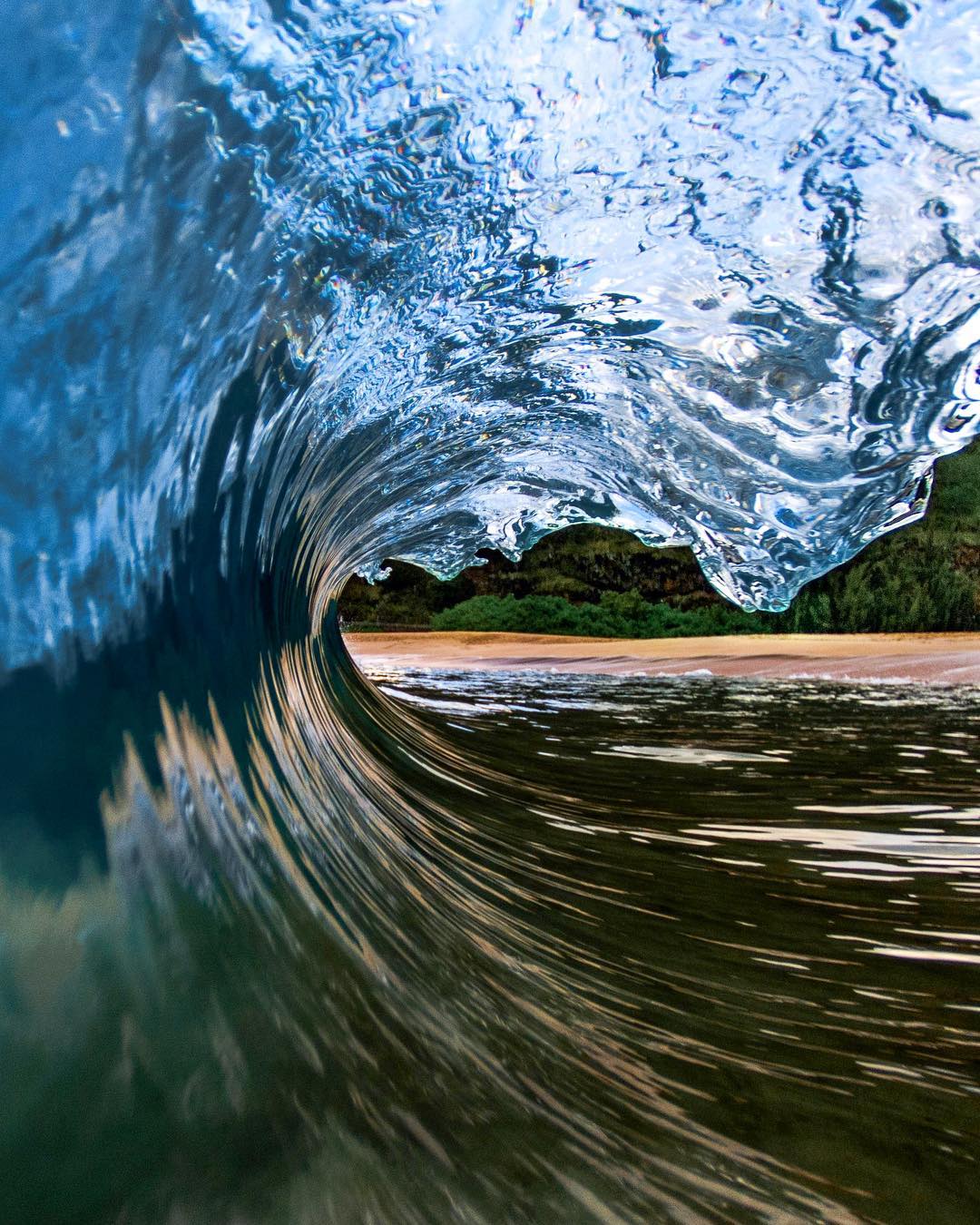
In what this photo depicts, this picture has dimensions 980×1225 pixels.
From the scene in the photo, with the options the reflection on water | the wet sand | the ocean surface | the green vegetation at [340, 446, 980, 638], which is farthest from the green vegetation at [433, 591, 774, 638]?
the reflection on water

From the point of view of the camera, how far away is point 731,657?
6094 mm

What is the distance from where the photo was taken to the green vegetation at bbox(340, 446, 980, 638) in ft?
38.5

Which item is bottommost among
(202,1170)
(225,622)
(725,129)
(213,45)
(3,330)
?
(202,1170)

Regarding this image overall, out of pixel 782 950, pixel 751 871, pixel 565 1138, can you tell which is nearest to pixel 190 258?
pixel 565 1138

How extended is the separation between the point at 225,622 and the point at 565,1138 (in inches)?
32.1

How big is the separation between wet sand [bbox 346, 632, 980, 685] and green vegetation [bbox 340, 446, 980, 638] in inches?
113

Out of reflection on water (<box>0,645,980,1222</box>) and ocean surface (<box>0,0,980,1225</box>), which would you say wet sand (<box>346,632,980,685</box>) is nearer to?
ocean surface (<box>0,0,980,1225</box>)

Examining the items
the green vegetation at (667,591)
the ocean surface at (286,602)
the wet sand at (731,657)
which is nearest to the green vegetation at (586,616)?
the green vegetation at (667,591)

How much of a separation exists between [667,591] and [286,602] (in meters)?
11.1

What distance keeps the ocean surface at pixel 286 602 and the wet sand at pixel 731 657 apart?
3512 mm

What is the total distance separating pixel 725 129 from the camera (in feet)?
3.35

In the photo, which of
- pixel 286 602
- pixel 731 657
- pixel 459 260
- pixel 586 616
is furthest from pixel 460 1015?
pixel 586 616

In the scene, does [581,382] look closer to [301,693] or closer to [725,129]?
[725,129]

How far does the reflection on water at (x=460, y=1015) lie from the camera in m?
0.43
